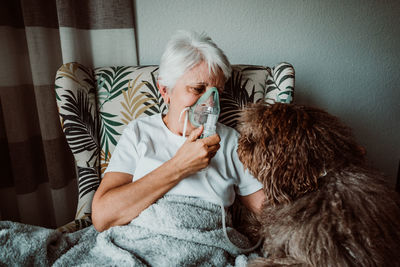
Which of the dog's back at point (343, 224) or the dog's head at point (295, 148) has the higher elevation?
the dog's head at point (295, 148)

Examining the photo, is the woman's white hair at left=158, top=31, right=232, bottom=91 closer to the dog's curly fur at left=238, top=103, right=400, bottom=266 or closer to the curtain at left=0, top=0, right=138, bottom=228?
the dog's curly fur at left=238, top=103, right=400, bottom=266

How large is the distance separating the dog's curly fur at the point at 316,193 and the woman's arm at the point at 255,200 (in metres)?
0.19

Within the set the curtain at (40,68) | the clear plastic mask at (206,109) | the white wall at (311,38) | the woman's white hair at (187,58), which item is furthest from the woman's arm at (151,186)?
the white wall at (311,38)

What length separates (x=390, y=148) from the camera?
1.75m

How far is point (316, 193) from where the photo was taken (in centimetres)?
83

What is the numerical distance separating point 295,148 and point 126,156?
68 centimetres

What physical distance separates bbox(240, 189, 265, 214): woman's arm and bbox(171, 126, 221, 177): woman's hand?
0.34 m

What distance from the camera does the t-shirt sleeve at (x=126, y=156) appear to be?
3.53 feet

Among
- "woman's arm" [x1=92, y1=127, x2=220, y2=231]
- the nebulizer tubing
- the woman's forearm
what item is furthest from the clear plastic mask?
the woman's forearm

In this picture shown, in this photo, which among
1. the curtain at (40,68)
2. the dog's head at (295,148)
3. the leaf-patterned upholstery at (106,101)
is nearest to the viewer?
the dog's head at (295,148)

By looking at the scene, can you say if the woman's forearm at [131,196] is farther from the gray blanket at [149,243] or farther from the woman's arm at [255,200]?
the woman's arm at [255,200]

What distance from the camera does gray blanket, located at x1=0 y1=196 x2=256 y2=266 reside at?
86 centimetres

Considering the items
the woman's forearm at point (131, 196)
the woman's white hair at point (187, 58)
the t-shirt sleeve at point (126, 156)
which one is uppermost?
the woman's white hair at point (187, 58)

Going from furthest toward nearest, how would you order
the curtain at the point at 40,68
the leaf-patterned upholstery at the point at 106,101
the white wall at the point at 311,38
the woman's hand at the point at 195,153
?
the white wall at the point at 311,38, the curtain at the point at 40,68, the leaf-patterned upholstery at the point at 106,101, the woman's hand at the point at 195,153
